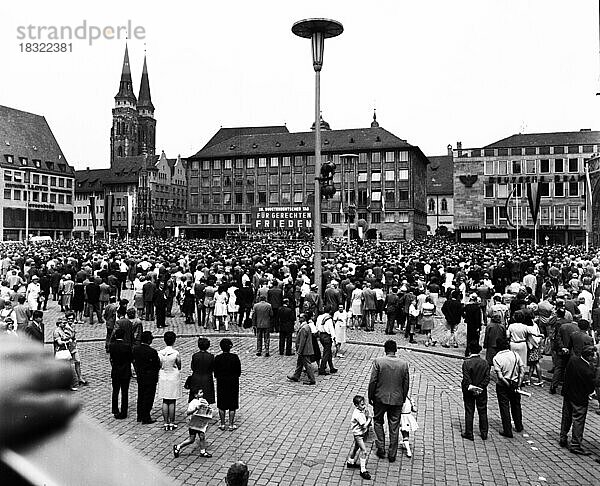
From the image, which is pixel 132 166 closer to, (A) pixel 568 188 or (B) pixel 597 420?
(A) pixel 568 188

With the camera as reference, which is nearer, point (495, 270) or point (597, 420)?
point (597, 420)

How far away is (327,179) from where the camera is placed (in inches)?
639

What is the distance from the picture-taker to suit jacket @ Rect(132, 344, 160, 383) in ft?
31.5

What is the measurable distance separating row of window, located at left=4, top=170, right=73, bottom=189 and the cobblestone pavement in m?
67.8

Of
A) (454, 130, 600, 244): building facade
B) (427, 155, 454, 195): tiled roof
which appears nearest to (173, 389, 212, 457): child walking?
(454, 130, 600, 244): building facade

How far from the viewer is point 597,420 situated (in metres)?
10.2

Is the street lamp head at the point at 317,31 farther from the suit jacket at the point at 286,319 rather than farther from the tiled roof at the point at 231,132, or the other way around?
the tiled roof at the point at 231,132

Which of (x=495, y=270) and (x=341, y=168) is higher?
(x=341, y=168)

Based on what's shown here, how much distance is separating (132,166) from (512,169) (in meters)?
70.7

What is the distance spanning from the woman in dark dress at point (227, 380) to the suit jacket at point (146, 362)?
1.09m

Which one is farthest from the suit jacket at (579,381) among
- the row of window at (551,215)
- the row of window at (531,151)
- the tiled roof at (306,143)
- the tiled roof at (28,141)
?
the tiled roof at (306,143)

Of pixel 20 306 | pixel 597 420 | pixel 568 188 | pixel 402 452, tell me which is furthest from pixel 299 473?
pixel 568 188

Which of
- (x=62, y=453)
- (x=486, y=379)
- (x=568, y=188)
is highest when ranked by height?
(x=568, y=188)

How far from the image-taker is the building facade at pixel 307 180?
81.5 metres
